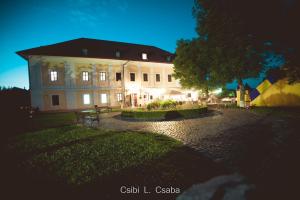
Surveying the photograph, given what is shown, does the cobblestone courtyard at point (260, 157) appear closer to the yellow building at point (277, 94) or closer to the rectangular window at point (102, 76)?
the yellow building at point (277, 94)

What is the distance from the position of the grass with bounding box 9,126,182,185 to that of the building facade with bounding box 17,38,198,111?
17.3 m

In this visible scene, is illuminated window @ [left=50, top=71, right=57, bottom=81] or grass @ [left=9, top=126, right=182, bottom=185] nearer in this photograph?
grass @ [left=9, top=126, right=182, bottom=185]

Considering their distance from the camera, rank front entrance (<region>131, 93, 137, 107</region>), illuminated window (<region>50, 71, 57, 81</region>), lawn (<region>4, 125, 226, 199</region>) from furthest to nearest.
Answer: front entrance (<region>131, 93, 137, 107</region>), illuminated window (<region>50, 71, 57, 81</region>), lawn (<region>4, 125, 226, 199</region>)

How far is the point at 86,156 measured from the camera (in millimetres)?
5461

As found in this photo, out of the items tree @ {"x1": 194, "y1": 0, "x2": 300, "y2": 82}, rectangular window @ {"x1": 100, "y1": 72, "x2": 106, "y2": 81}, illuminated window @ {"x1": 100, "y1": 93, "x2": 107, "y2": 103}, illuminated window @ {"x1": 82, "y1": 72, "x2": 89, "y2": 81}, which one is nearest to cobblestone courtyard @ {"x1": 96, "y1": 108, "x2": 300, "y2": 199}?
tree @ {"x1": 194, "y1": 0, "x2": 300, "y2": 82}

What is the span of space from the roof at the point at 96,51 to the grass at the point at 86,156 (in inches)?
733

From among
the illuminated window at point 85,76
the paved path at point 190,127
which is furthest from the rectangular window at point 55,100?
the paved path at point 190,127

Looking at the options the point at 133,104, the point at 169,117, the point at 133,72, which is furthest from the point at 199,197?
the point at 133,72

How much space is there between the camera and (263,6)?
627 centimetres

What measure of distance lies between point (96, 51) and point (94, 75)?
161 inches

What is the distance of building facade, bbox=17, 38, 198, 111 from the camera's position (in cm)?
2222

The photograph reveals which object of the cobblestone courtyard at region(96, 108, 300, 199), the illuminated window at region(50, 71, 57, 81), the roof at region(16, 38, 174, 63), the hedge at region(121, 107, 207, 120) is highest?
the roof at region(16, 38, 174, 63)

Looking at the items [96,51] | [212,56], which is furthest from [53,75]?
[212,56]

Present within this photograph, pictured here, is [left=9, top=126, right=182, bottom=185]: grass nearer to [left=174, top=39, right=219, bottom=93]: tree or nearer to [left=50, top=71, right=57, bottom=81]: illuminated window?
[left=174, top=39, right=219, bottom=93]: tree
